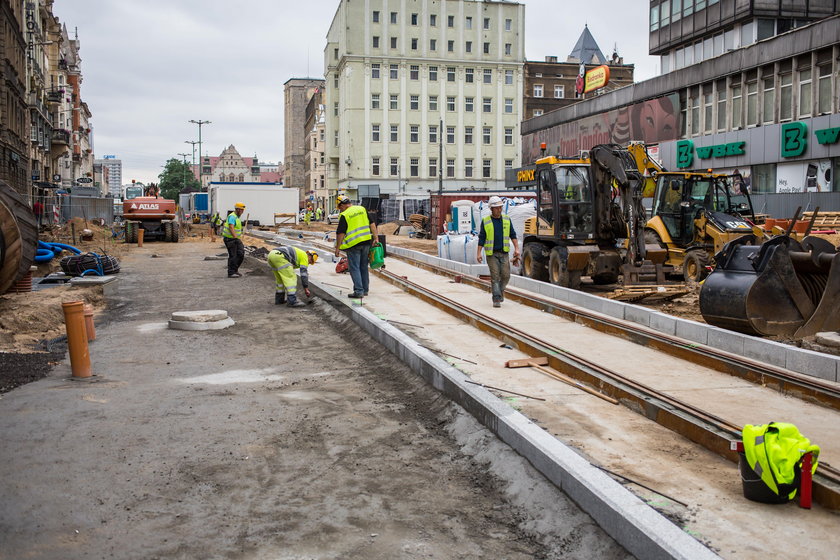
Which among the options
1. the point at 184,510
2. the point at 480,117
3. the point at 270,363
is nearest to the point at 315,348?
the point at 270,363

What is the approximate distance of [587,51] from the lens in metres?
95.1

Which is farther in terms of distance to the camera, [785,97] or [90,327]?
[785,97]

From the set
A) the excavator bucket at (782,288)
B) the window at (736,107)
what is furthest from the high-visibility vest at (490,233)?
the window at (736,107)

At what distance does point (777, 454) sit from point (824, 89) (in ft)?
105

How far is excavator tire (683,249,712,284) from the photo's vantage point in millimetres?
16516

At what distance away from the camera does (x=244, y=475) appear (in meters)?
5.54

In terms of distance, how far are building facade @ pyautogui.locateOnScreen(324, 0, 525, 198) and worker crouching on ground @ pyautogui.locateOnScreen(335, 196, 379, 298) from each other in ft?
207

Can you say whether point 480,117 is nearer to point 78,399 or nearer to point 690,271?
point 690,271

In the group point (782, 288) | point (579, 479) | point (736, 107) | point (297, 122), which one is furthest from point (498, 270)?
point (297, 122)

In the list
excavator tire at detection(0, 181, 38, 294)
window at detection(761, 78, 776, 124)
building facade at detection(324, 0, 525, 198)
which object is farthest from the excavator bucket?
building facade at detection(324, 0, 525, 198)

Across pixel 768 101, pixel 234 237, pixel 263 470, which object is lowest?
pixel 263 470

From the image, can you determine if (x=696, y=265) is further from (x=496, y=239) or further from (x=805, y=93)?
(x=805, y=93)

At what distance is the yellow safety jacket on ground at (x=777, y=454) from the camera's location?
448 centimetres

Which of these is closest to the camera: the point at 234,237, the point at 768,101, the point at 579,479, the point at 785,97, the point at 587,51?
the point at 579,479
